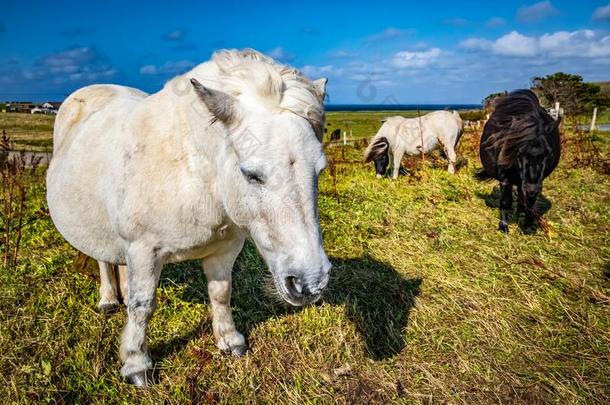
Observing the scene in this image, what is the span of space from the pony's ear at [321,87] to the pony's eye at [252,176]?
0.64m

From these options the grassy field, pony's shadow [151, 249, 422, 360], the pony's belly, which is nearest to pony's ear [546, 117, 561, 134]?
the grassy field

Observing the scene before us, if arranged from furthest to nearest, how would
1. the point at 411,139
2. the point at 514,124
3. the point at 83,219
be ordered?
the point at 411,139, the point at 514,124, the point at 83,219

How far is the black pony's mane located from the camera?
18.0ft

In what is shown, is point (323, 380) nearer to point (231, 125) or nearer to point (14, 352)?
point (231, 125)

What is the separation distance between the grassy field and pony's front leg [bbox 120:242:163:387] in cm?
12

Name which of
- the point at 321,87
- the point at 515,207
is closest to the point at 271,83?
the point at 321,87

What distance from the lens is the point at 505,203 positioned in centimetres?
570

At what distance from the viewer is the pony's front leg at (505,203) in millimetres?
5607

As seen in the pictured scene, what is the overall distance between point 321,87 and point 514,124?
194 inches

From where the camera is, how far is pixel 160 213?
220 cm

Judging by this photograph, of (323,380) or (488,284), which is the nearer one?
(323,380)

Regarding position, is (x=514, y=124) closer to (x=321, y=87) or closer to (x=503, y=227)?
(x=503, y=227)

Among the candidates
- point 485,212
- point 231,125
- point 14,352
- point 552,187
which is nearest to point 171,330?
point 14,352

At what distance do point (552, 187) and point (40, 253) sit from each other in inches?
360
